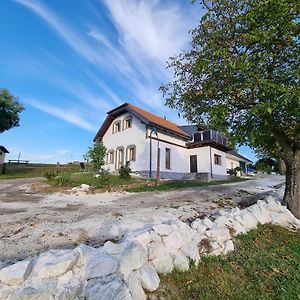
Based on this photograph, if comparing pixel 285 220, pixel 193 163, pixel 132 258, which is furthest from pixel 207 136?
pixel 132 258

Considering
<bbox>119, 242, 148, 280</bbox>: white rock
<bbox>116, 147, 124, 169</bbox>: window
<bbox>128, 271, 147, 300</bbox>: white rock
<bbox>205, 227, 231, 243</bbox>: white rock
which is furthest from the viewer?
<bbox>116, 147, 124, 169</bbox>: window

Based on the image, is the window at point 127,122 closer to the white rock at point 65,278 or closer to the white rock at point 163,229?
the white rock at point 163,229

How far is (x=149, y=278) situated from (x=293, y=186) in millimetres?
6445

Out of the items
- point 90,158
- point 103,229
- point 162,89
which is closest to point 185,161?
point 90,158

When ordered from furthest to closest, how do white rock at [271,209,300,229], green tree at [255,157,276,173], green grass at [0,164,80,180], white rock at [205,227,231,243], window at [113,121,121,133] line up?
1. green tree at [255,157,276,173]
2. green grass at [0,164,80,180]
3. window at [113,121,121,133]
4. white rock at [271,209,300,229]
5. white rock at [205,227,231,243]

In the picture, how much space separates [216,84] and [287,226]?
4.67 m

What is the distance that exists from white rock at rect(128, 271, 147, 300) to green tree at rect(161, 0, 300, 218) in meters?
4.87

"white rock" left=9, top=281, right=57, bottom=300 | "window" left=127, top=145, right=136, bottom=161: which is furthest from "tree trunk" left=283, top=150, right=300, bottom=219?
"window" left=127, top=145, right=136, bottom=161

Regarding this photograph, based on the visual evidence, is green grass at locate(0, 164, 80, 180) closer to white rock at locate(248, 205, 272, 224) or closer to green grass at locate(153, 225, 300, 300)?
white rock at locate(248, 205, 272, 224)

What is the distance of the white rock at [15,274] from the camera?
2881mm

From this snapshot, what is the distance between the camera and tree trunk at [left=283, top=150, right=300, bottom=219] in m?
7.97

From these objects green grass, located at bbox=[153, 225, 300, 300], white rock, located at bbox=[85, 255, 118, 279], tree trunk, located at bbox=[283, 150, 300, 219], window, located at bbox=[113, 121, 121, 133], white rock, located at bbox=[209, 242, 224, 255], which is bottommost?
green grass, located at bbox=[153, 225, 300, 300]

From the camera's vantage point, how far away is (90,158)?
20125 mm

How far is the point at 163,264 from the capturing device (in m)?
4.10
